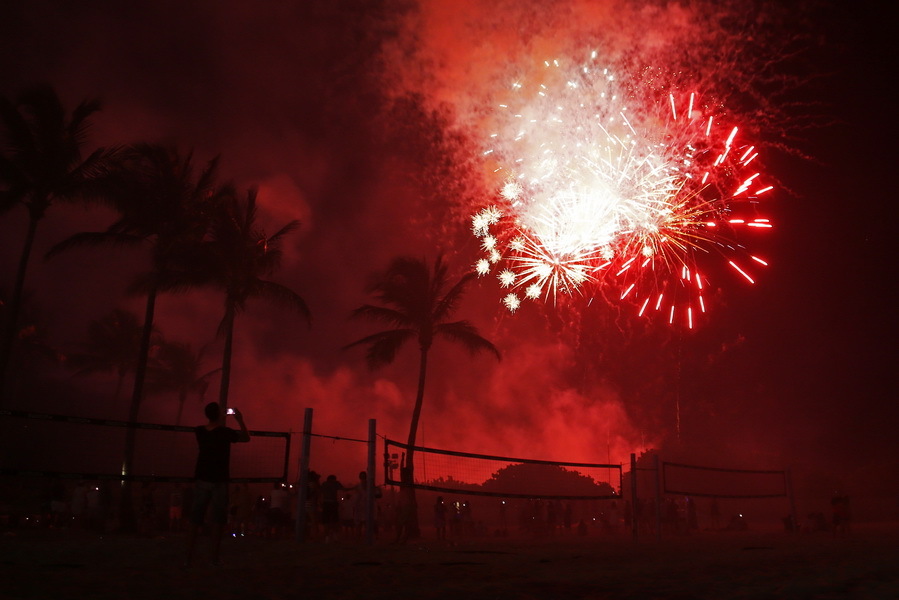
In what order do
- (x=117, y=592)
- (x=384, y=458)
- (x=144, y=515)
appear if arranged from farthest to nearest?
(x=144, y=515) < (x=384, y=458) < (x=117, y=592)

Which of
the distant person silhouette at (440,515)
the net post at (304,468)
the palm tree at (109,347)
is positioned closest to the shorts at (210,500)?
the net post at (304,468)

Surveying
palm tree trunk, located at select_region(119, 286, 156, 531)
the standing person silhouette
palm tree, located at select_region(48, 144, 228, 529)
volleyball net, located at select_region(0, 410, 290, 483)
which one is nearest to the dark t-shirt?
the standing person silhouette

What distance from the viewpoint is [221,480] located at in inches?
309

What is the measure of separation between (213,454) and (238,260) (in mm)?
19965

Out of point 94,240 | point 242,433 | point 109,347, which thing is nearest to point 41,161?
point 94,240

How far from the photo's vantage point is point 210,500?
7828 mm

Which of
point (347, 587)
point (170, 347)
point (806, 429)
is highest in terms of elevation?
point (170, 347)

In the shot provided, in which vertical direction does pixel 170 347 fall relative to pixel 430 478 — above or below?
above

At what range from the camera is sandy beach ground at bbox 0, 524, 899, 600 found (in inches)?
251

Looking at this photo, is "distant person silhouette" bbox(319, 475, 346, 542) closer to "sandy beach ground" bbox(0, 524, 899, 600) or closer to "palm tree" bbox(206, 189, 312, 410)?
"sandy beach ground" bbox(0, 524, 899, 600)

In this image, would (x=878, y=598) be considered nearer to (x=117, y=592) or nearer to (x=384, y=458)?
(x=117, y=592)

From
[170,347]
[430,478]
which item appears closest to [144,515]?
[430,478]

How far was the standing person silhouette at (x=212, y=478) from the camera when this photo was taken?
7.73 meters

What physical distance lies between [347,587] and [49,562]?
12.4 ft
